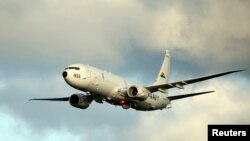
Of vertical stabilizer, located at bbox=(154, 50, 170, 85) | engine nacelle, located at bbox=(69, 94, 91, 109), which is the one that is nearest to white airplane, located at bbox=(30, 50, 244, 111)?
engine nacelle, located at bbox=(69, 94, 91, 109)

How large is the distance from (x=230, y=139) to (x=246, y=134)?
2.05 m

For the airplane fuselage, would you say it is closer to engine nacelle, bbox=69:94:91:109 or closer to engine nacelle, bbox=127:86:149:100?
engine nacelle, bbox=127:86:149:100

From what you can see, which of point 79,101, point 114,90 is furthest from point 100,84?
point 79,101

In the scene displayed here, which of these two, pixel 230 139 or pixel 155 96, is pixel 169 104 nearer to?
pixel 155 96

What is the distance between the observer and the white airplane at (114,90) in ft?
444

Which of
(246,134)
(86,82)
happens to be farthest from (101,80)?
(246,134)

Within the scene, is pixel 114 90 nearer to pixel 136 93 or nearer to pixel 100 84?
pixel 100 84

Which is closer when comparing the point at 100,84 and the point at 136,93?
the point at 100,84

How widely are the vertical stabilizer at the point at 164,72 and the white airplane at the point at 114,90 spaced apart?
1278 centimetres

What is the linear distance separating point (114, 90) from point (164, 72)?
1284 inches

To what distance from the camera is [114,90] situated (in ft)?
457

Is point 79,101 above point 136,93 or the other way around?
the other way around

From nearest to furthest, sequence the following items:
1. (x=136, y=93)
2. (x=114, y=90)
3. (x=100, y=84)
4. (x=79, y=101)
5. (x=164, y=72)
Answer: (x=100, y=84) < (x=114, y=90) < (x=136, y=93) < (x=79, y=101) < (x=164, y=72)

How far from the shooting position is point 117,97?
14012cm
